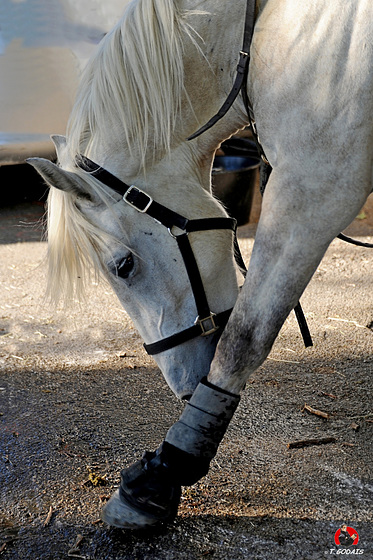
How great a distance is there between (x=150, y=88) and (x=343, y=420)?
5.10ft

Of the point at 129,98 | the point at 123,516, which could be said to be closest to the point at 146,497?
the point at 123,516

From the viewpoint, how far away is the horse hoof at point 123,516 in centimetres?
186

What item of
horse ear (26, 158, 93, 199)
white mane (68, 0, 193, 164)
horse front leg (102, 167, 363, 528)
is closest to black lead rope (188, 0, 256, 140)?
white mane (68, 0, 193, 164)

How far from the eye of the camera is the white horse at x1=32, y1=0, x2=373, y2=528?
1663mm

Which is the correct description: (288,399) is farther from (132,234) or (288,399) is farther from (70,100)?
(70,100)

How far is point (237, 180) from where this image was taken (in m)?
5.23

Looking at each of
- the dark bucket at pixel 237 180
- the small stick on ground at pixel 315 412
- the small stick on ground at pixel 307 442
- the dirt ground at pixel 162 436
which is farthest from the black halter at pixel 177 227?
the dark bucket at pixel 237 180

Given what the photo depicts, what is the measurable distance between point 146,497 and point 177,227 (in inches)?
32.4

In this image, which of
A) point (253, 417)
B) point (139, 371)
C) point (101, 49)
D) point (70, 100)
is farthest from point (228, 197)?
point (101, 49)

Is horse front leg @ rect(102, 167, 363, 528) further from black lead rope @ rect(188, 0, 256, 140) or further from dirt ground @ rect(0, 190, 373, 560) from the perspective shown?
black lead rope @ rect(188, 0, 256, 140)

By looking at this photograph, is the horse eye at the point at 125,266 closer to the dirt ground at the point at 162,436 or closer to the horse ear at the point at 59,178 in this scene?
the horse ear at the point at 59,178

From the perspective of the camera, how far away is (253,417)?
2635 millimetres

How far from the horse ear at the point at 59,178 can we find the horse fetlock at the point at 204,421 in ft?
2.27

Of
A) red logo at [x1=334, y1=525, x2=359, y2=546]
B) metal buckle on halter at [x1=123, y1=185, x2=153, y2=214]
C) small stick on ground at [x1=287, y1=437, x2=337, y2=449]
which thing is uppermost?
metal buckle on halter at [x1=123, y1=185, x2=153, y2=214]
